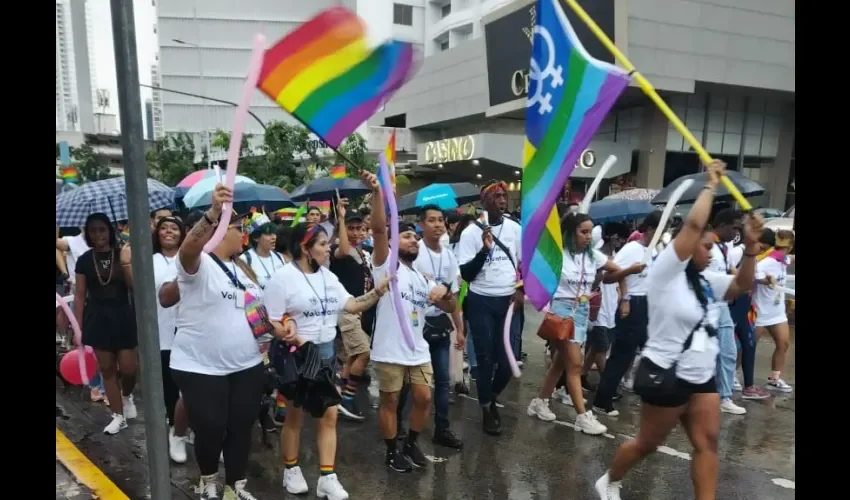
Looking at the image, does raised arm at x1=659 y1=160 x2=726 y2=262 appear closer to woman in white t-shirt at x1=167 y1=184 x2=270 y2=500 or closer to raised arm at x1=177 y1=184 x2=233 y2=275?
raised arm at x1=177 y1=184 x2=233 y2=275

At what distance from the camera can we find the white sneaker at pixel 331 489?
12.7 feet

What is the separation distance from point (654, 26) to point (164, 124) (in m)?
52.4

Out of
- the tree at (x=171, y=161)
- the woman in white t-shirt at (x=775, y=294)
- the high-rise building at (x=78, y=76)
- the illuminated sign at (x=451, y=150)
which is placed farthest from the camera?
the high-rise building at (x=78, y=76)

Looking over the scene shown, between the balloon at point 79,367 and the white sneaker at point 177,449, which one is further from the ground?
the balloon at point 79,367

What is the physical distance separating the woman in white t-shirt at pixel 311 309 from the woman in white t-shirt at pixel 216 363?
253 mm

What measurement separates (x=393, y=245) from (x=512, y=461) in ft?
6.35

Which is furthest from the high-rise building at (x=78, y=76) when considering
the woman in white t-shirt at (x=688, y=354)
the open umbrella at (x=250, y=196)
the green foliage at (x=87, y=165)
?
the woman in white t-shirt at (x=688, y=354)

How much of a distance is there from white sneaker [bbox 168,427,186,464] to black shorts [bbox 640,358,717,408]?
324 cm

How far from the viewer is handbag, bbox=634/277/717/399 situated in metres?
3.29

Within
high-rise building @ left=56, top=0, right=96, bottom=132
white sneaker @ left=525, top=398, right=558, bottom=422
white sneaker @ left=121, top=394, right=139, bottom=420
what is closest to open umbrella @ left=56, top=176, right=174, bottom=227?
white sneaker @ left=121, top=394, right=139, bottom=420

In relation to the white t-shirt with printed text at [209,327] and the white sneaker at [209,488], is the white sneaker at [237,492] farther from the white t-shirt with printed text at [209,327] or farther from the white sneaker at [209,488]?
the white t-shirt with printed text at [209,327]

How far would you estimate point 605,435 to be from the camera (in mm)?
5086
